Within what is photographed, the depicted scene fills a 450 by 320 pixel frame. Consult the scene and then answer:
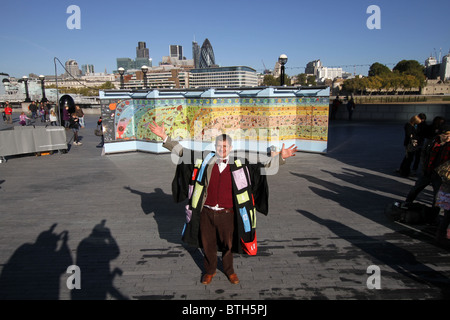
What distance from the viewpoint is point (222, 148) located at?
3896mm

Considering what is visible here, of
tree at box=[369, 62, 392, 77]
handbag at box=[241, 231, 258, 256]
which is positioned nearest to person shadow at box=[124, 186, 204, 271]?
handbag at box=[241, 231, 258, 256]

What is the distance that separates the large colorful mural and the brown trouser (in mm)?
9128

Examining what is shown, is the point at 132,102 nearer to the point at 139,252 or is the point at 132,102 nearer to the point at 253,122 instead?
the point at 253,122

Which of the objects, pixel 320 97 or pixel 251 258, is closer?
pixel 251 258

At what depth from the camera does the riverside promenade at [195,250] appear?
4.09m

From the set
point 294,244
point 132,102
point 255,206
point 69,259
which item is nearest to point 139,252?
point 69,259

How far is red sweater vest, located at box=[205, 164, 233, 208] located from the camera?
397 cm

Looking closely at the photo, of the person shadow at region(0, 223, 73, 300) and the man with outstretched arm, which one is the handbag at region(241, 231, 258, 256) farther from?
the person shadow at region(0, 223, 73, 300)

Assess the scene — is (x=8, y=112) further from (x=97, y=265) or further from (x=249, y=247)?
(x=249, y=247)

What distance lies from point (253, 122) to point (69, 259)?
373 inches

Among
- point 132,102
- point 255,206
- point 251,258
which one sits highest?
point 132,102

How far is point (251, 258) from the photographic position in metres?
4.93

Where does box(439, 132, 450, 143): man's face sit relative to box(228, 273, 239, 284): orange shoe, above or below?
above
